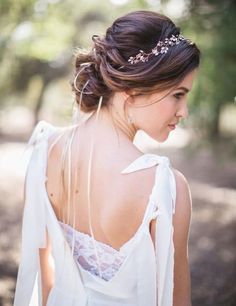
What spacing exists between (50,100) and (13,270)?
21.5 m

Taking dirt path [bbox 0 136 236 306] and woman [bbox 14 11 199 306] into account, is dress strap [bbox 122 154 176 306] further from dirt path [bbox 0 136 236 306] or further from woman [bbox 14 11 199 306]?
dirt path [bbox 0 136 236 306]

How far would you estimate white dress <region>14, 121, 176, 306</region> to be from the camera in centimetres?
150

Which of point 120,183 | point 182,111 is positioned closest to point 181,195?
point 120,183

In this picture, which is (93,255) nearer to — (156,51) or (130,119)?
(130,119)

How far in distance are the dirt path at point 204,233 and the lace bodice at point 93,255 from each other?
185 cm

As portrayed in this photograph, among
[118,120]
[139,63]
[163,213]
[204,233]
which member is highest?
[139,63]

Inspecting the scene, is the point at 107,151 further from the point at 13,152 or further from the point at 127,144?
the point at 13,152

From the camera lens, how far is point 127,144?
5.33ft

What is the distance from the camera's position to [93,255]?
1.73 meters

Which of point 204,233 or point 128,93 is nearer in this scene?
point 128,93

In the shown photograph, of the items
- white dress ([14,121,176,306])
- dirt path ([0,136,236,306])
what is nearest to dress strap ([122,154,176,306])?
white dress ([14,121,176,306])

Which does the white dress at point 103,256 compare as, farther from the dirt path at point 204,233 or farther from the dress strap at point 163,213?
the dirt path at point 204,233

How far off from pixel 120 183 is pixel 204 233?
16.5 ft

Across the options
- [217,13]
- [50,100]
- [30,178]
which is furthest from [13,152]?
[30,178]
